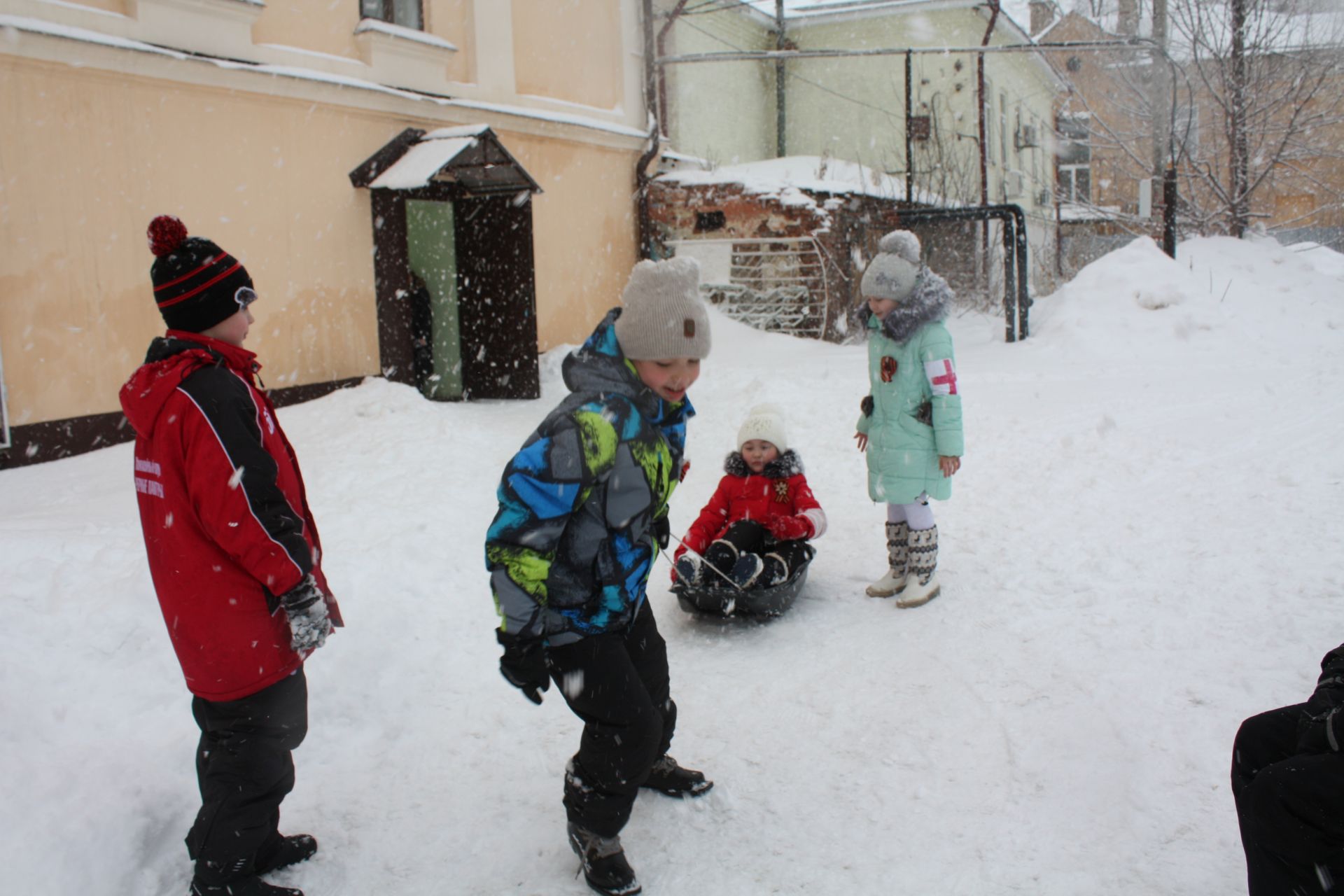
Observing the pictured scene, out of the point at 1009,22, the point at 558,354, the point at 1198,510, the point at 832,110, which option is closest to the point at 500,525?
the point at 1198,510

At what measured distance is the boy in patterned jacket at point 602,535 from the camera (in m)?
2.55

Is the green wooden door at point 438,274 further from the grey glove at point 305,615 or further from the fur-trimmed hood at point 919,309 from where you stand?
the grey glove at point 305,615

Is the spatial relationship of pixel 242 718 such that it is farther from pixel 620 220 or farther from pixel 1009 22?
pixel 1009 22

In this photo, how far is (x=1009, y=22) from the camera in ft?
80.1

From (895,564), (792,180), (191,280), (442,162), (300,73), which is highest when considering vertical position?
(300,73)

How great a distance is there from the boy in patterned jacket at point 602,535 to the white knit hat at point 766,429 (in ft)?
6.97

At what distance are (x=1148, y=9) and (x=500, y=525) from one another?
18272 millimetres

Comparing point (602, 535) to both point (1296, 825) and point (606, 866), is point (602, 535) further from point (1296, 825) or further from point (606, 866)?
point (1296, 825)

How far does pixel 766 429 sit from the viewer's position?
4996 mm

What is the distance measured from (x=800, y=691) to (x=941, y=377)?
1674 millimetres

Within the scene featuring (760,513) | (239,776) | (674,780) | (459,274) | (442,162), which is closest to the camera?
(239,776)

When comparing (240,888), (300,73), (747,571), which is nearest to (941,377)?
(747,571)

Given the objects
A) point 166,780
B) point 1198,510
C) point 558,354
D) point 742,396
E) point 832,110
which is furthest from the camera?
point 832,110

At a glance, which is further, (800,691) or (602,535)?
(800,691)
